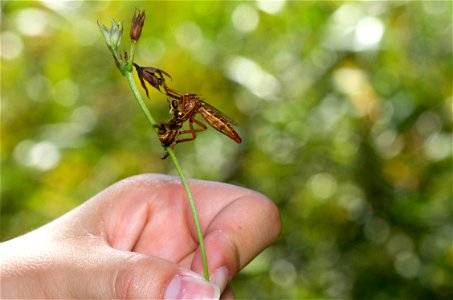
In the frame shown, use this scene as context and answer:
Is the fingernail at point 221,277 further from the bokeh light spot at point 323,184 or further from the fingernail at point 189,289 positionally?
the bokeh light spot at point 323,184

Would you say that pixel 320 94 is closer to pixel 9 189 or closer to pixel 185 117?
pixel 9 189

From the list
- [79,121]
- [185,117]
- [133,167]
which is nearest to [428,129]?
[133,167]

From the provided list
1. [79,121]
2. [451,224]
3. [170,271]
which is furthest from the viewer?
[79,121]

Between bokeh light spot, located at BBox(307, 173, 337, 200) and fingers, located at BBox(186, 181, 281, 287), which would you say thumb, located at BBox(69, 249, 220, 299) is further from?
bokeh light spot, located at BBox(307, 173, 337, 200)

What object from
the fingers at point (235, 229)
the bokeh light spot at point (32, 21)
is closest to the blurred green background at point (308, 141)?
the bokeh light spot at point (32, 21)

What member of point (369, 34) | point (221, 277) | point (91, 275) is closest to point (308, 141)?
point (369, 34)

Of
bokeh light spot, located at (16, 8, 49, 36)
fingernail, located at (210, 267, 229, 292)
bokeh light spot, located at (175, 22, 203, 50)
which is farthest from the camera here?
bokeh light spot, located at (16, 8, 49, 36)

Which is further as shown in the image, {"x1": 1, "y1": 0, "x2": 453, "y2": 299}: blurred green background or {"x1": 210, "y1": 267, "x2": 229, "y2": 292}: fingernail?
{"x1": 1, "y1": 0, "x2": 453, "y2": 299}: blurred green background

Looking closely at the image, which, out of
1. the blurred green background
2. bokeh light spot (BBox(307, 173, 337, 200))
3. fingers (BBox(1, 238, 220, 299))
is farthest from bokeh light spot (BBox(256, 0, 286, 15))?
fingers (BBox(1, 238, 220, 299))
